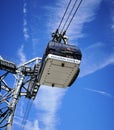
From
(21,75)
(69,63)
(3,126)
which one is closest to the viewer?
(69,63)

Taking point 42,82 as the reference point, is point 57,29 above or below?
above

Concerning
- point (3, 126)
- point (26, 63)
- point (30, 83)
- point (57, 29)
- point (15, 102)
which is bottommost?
point (3, 126)

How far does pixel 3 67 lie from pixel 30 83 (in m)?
2.26

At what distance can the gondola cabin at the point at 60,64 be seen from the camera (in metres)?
13.5

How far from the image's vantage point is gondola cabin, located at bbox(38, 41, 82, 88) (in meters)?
13.5

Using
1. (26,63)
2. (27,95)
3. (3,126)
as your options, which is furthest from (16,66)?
(3,126)

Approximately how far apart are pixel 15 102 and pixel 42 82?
18.8 feet

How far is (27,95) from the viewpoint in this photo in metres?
21.2

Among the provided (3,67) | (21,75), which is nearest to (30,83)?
(21,75)

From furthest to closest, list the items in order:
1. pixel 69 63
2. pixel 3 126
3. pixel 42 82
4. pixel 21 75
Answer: pixel 21 75 → pixel 3 126 → pixel 42 82 → pixel 69 63

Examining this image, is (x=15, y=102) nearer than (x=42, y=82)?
No

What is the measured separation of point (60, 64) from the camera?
13.5 meters

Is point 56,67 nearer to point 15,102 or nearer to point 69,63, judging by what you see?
point 69,63

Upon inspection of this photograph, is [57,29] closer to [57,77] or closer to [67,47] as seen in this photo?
[67,47]
